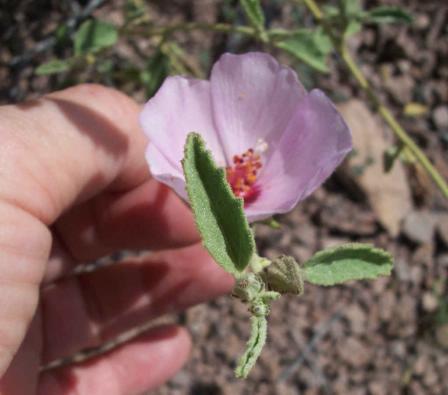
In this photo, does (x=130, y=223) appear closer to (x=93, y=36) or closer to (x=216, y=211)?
(x=93, y=36)

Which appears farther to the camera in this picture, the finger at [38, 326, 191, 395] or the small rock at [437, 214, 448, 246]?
the small rock at [437, 214, 448, 246]

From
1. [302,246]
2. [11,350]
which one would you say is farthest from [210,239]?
[302,246]

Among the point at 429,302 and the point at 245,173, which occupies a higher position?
the point at 245,173

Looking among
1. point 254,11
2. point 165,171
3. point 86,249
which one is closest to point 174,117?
point 165,171

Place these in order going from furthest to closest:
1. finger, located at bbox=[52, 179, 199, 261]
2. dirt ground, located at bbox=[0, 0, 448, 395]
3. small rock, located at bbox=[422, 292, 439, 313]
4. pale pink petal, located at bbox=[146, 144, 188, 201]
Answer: small rock, located at bbox=[422, 292, 439, 313] < dirt ground, located at bbox=[0, 0, 448, 395] < finger, located at bbox=[52, 179, 199, 261] < pale pink petal, located at bbox=[146, 144, 188, 201]

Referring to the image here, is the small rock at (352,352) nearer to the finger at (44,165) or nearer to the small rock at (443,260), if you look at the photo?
the small rock at (443,260)

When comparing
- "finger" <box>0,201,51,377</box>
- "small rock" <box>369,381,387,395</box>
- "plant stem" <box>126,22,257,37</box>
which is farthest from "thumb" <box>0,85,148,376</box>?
"small rock" <box>369,381,387,395</box>

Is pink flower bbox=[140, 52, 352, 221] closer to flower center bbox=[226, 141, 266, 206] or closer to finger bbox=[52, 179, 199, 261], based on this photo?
flower center bbox=[226, 141, 266, 206]
